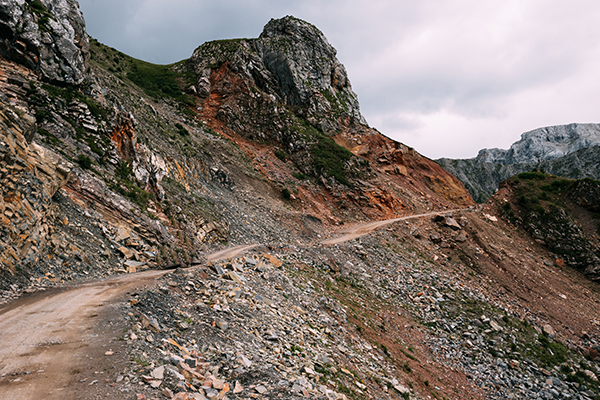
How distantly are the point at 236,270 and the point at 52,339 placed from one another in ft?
29.0

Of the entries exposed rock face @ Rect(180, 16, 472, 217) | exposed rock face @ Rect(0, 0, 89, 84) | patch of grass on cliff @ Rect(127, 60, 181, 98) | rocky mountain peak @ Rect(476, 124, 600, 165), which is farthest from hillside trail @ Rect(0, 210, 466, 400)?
rocky mountain peak @ Rect(476, 124, 600, 165)

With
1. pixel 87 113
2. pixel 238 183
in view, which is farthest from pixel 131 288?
pixel 238 183

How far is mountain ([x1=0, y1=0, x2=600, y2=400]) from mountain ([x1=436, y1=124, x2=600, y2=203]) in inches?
3137

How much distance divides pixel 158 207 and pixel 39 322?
49.1 ft

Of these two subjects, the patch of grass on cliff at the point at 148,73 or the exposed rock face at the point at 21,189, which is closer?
the exposed rock face at the point at 21,189

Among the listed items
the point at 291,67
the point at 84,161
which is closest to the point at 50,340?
the point at 84,161

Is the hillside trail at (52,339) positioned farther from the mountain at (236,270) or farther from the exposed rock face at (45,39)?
the exposed rock face at (45,39)

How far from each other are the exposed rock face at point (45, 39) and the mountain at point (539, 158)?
116213mm

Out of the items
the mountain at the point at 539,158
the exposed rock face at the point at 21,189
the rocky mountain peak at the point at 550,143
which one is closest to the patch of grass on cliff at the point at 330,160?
the exposed rock face at the point at 21,189

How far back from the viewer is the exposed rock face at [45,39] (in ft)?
65.4

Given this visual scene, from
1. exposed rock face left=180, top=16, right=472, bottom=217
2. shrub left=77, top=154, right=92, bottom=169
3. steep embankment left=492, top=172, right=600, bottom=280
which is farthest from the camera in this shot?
exposed rock face left=180, top=16, right=472, bottom=217

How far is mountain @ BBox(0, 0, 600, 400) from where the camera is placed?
25.5 ft

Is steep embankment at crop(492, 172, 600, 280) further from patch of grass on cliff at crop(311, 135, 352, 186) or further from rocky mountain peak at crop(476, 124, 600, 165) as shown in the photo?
rocky mountain peak at crop(476, 124, 600, 165)

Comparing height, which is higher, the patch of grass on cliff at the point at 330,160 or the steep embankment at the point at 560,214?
the patch of grass on cliff at the point at 330,160
